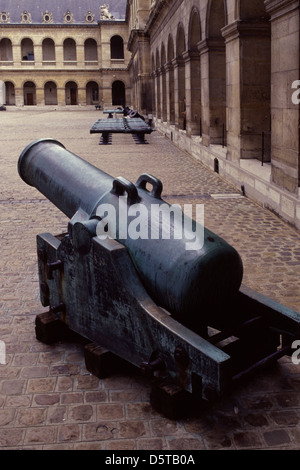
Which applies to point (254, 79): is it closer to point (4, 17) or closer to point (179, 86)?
point (179, 86)

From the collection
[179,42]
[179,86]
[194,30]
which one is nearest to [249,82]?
[194,30]

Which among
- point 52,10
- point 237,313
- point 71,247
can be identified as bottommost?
point 237,313

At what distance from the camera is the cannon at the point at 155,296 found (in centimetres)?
303

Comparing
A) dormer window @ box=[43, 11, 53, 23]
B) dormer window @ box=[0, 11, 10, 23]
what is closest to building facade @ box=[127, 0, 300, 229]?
dormer window @ box=[43, 11, 53, 23]

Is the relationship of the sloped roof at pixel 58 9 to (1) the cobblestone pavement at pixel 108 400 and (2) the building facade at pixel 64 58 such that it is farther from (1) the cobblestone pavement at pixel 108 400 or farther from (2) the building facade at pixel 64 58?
(1) the cobblestone pavement at pixel 108 400

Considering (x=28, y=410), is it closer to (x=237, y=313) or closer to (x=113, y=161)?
(x=237, y=313)

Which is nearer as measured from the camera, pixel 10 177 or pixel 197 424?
pixel 197 424

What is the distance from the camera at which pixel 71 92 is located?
7294 centimetres

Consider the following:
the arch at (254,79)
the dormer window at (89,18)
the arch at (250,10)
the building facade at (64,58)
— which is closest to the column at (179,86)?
the arch at (254,79)

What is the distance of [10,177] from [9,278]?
770 centimetres

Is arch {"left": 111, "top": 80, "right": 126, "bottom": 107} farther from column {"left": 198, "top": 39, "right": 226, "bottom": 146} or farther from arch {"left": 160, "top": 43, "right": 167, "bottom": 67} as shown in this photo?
column {"left": 198, "top": 39, "right": 226, "bottom": 146}

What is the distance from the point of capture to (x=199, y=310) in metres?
3.14
